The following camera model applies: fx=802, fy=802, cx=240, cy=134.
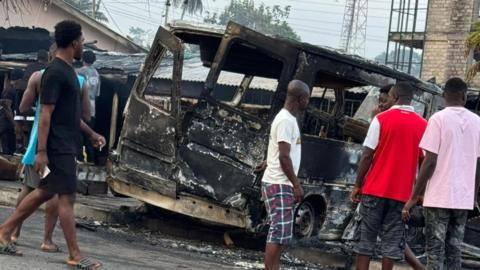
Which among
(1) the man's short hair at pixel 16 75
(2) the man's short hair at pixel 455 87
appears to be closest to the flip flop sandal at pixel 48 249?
(2) the man's short hair at pixel 455 87

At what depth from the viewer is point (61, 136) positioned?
6.11 meters

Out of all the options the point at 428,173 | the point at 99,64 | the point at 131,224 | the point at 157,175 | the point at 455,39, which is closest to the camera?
the point at 428,173

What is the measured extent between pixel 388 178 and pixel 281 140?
0.90m

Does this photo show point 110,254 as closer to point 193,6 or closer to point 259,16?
point 193,6

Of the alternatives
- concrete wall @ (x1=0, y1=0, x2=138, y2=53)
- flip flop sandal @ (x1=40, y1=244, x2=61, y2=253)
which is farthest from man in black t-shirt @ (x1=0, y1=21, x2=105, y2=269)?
concrete wall @ (x1=0, y1=0, x2=138, y2=53)

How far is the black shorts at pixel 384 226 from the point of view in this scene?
643 centimetres

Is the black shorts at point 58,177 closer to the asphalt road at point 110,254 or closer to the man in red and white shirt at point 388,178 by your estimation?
the asphalt road at point 110,254

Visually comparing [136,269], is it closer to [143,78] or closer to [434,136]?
[434,136]

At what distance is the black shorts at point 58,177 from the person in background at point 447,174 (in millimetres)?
2614

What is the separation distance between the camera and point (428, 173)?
6152 mm

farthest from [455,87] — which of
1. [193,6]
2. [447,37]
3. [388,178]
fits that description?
[193,6]

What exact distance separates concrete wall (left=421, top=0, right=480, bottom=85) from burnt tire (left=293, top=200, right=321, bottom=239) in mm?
16280

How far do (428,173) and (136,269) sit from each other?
2.49 m

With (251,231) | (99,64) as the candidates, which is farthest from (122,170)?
(99,64)
